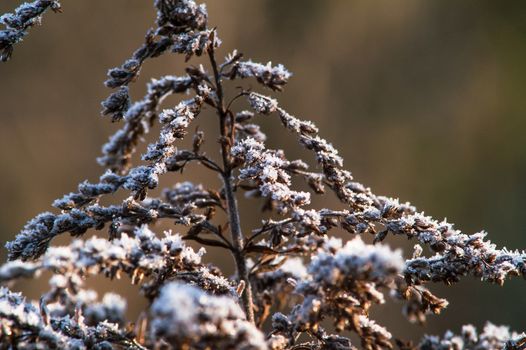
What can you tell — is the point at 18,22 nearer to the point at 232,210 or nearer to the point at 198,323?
the point at 232,210

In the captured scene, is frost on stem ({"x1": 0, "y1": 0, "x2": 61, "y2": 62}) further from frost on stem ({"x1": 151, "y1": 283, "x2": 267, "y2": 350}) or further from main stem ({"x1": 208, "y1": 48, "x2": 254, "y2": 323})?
frost on stem ({"x1": 151, "y1": 283, "x2": 267, "y2": 350})

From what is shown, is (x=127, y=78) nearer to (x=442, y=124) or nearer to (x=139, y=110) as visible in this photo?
(x=139, y=110)

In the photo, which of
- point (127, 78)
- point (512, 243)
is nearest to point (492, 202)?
point (512, 243)

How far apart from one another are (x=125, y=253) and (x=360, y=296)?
2.77ft

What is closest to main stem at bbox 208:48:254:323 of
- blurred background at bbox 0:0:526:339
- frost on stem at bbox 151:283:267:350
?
frost on stem at bbox 151:283:267:350

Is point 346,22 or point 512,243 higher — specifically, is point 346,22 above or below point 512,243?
above

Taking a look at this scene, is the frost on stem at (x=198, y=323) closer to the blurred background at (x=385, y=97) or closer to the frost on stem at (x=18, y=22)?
the frost on stem at (x=18, y=22)

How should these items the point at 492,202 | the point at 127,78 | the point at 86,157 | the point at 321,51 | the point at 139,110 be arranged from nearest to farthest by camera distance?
the point at 139,110, the point at 127,78, the point at 86,157, the point at 492,202, the point at 321,51

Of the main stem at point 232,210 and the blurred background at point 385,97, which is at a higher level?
the blurred background at point 385,97

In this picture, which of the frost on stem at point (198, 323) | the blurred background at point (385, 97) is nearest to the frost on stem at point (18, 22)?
the frost on stem at point (198, 323)

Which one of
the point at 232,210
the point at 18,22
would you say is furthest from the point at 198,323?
the point at 18,22

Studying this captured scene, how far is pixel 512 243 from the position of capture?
10.7 m

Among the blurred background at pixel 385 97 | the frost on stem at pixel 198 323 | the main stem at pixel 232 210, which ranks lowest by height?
the frost on stem at pixel 198 323

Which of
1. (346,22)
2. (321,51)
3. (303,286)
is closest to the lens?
(303,286)
